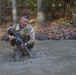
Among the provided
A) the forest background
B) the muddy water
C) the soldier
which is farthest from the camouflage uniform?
the forest background

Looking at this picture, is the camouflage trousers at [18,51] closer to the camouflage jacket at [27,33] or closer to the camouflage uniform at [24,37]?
the camouflage uniform at [24,37]

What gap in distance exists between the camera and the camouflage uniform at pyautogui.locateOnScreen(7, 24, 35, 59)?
32.3ft

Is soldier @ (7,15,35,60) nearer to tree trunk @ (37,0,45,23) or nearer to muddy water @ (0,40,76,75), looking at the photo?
muddy water @ (0,40,76,75)

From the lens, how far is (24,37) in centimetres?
1000

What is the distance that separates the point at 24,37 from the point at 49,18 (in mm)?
9317

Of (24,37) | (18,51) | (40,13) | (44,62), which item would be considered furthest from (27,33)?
(40,13)

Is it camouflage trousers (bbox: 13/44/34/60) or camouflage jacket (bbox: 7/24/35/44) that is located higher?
camouflage jacket (bbox: 7/24/35/44)

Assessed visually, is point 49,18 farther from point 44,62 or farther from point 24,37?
point 44,62

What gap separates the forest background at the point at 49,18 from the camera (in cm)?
1603

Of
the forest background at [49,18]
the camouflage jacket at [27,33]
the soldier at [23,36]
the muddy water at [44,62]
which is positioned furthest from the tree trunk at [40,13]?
the camouflage jacket at [27,33]

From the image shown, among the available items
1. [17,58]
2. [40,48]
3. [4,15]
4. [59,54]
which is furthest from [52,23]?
[17,58]

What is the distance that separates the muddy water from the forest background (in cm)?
303

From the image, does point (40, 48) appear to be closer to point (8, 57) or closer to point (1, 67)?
point (8, 57)

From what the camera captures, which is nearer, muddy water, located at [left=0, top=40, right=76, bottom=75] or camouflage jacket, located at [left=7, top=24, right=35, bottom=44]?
muddy water, located at [left=0, top=40, right=76, bottom=75]
